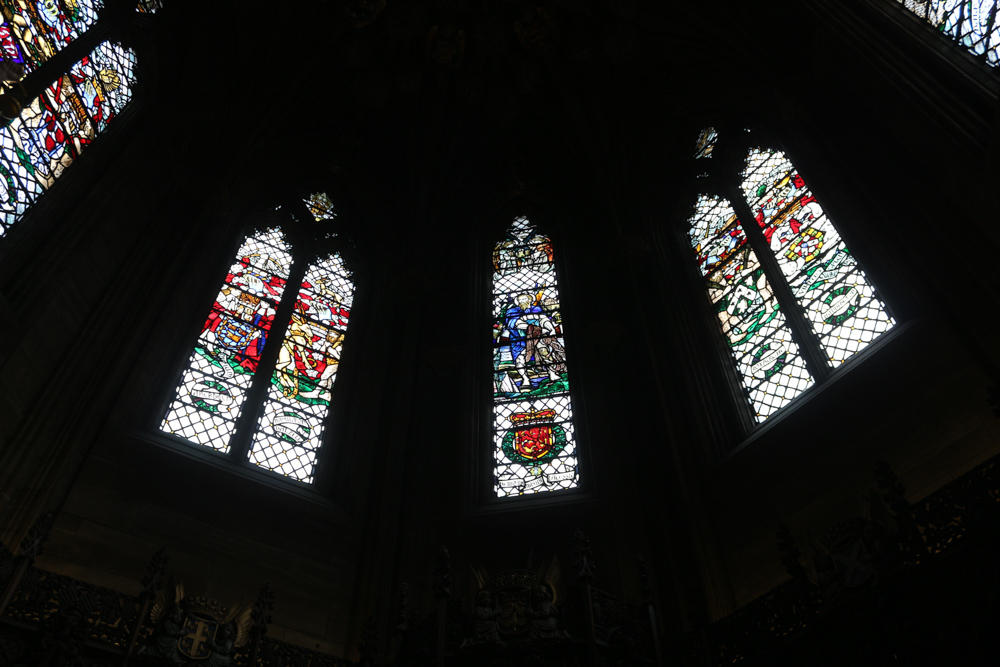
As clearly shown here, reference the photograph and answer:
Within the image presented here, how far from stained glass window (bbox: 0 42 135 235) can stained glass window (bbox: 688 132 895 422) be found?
7229 mm

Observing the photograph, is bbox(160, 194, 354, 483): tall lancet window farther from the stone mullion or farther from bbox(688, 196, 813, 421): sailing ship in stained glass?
the stone mullion

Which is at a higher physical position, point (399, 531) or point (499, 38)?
point (499, 38)

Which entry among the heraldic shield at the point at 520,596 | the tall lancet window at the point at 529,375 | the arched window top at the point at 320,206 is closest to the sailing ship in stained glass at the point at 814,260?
the tall lancet window at the point at 529,375

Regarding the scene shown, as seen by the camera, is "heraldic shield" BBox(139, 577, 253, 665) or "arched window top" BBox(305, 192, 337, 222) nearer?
"heraldic shield" BBox(139, 577, 253, 665)

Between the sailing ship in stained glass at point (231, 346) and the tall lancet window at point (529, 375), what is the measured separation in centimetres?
290

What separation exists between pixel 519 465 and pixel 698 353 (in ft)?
7.75

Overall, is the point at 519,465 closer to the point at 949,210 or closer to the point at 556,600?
the point at 556,600

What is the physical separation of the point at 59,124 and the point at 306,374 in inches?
147

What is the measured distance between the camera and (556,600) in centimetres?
613

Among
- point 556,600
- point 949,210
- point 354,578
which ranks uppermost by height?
point 949,210

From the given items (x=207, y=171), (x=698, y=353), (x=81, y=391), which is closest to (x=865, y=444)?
(x=698, y=353)

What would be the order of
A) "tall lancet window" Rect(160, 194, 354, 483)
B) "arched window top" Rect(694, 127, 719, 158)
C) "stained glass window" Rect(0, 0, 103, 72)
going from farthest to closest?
"arched window top" Rect(694, 127, 719, 158) < "tall lancet window" Rect(160, 194, 354, 483) < "stained glass window" Rect(0, 0, 103, 72)

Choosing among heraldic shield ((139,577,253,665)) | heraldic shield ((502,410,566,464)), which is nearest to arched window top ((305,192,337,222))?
heraldic shield ((502,410,566,464))

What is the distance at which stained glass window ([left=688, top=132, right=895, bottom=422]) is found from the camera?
25.8ft
